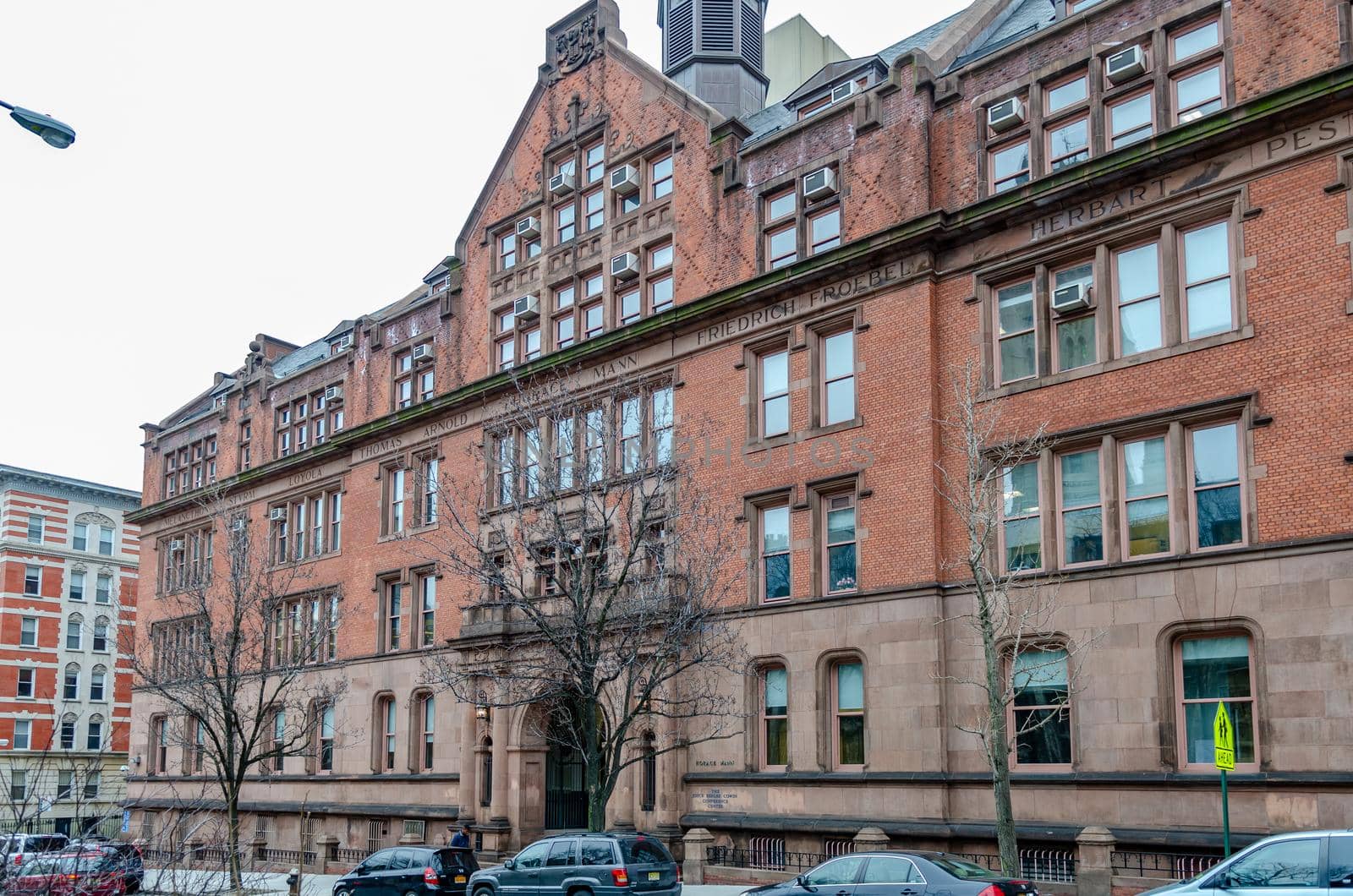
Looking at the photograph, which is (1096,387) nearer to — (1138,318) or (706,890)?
(1138,318)

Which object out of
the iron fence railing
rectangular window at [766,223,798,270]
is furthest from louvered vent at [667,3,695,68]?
the iron fence railing

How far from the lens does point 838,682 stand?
3030cm

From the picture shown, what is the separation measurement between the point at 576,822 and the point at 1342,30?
85.5 ft

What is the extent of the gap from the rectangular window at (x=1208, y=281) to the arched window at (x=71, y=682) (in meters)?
67.8

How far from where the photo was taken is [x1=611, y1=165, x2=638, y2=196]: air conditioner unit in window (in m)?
37.3

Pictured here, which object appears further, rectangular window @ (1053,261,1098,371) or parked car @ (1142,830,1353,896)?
rectangular window @ (1053,261,1098,371)

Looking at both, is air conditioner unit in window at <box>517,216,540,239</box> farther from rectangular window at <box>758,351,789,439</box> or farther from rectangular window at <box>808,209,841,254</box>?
rectangular window at <box>808,209,841,254</box>

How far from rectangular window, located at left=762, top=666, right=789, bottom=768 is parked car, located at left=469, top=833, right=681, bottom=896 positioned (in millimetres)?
6179

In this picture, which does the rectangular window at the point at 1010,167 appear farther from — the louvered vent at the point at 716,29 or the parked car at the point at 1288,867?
the louvered vent at the point at 716,29

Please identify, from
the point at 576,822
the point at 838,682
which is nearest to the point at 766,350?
the point at 838,682

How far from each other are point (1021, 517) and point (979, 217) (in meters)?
6.45

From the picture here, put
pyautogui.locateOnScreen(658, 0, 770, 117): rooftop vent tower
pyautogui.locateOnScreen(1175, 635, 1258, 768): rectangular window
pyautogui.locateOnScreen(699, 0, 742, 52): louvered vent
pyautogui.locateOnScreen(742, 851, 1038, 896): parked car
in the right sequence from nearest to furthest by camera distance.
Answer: pyautogui.locateOnScreen(742, 851, 1038, 896): parked car
pyautogui.locateOnScreen(1175, 635, 1258, 768): rectangular window
pyautogui.locateOnScreen(658, 0, 770, 117): rooftop vent tower
pyautogui.locateOnScreen(699, 0, 742, 52): louvered vent

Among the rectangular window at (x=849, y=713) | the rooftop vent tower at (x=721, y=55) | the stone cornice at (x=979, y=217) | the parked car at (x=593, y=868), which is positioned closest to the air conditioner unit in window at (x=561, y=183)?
the stone cornice at (x=979, y=217)

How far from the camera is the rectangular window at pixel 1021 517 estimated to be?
27609mm
